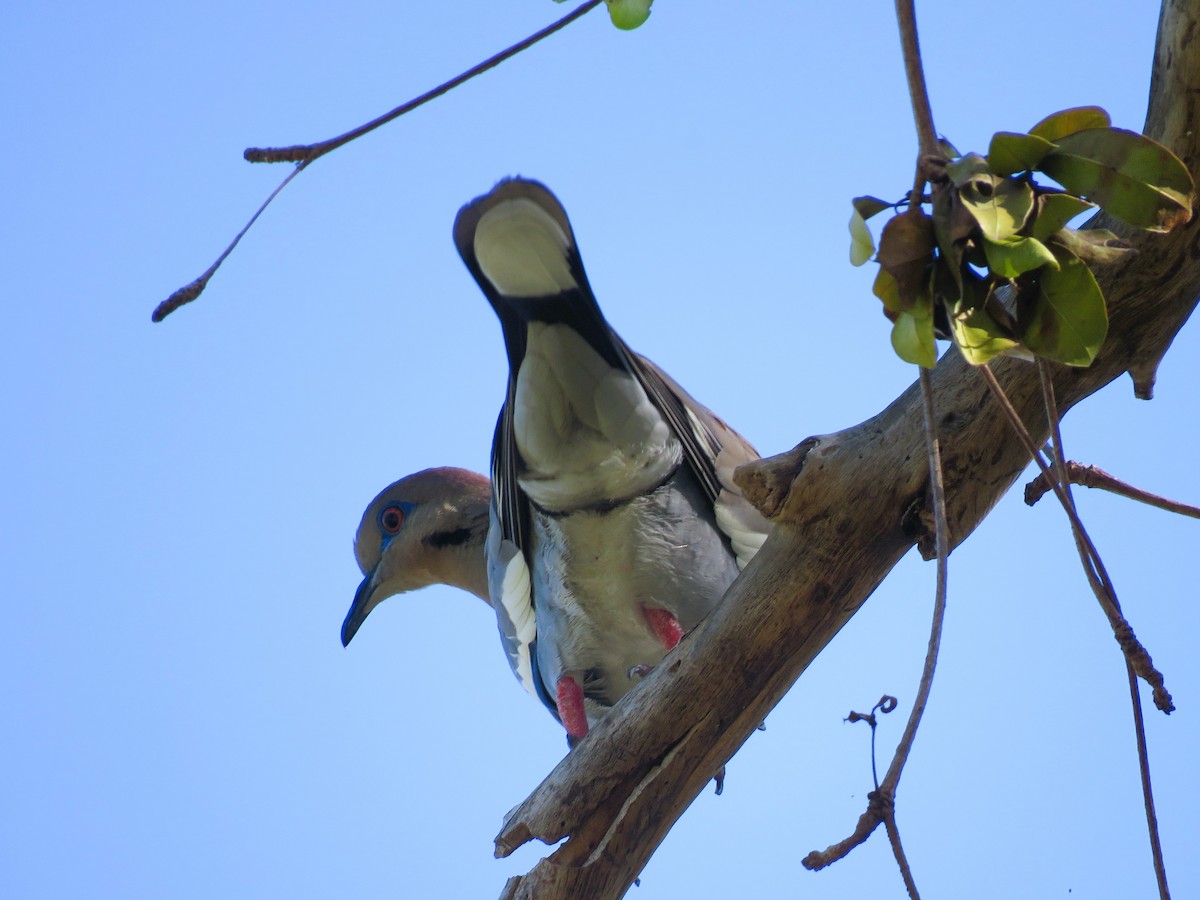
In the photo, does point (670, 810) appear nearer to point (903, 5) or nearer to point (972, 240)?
point (972, 240)

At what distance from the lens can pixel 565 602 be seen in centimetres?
371

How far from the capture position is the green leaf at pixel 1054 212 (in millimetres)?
1462

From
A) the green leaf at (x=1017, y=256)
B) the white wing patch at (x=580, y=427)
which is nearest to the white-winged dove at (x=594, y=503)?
the white wing patch at (x=580, y=427)

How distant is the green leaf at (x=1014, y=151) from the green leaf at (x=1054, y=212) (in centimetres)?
5

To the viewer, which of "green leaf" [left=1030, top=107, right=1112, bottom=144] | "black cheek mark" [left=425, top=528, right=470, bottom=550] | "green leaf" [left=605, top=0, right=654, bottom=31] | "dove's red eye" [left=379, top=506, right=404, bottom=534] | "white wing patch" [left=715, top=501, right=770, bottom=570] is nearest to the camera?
"green leaf" [left=1030, top=107, right=1112, bottom=144]

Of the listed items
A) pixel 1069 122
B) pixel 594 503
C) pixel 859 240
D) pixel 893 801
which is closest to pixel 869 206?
pixel 859 240

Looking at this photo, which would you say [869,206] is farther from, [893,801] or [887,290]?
[893,801]

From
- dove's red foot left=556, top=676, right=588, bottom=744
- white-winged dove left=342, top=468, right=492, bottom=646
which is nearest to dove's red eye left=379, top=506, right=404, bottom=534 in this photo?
white-winged dove left=342, top=468, right=492, bottom=646

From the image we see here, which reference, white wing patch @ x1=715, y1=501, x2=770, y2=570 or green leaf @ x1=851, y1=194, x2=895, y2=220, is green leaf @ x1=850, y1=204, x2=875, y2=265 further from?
white wing patch @ x1=715, y1=501, x2=770, y2=570

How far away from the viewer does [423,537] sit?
4.71m

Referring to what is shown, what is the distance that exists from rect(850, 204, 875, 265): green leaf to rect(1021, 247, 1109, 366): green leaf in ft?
0.74

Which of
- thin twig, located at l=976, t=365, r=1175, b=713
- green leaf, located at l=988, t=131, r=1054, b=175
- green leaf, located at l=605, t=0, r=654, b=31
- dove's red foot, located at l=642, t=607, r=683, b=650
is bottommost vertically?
thin twig, located at l=976, t=365, r=1175, b=713

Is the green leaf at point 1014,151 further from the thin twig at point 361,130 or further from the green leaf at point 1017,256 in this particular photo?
the thin twig at point 361,130

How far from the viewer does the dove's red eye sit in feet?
15.7
